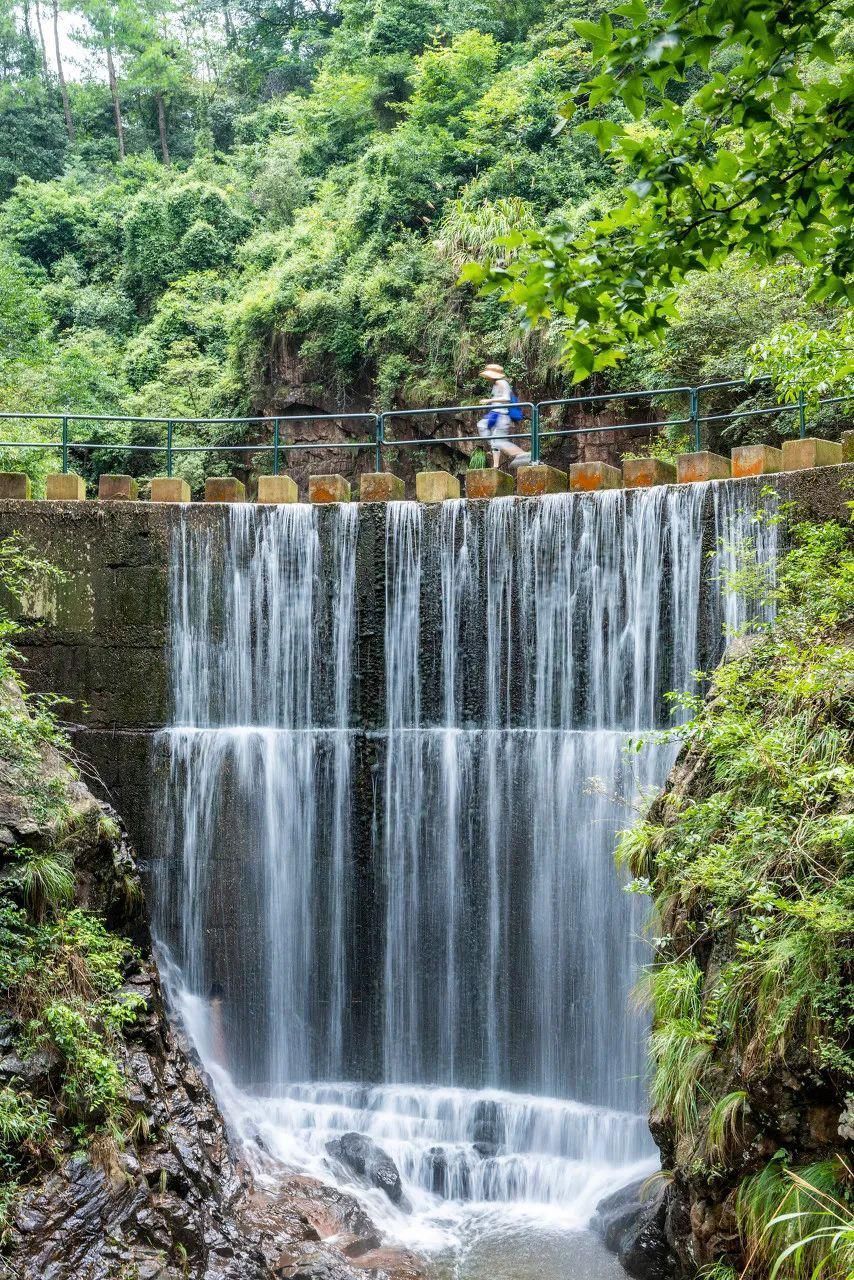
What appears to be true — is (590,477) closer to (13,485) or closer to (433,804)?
(433,804)

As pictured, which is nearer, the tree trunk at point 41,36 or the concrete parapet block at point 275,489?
the concrete parapet block at point 275,489

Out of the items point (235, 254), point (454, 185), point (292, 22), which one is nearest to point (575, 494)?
point (454, 185)

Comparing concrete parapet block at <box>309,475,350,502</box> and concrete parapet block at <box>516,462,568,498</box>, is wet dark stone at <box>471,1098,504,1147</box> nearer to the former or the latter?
concrete parapet block at <box>516,462,568,498</box>

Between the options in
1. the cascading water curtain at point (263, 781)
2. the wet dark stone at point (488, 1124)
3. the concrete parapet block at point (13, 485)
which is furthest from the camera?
the concrete parapet block at point (13, 485)

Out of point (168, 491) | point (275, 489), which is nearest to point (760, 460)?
point (275, 489)

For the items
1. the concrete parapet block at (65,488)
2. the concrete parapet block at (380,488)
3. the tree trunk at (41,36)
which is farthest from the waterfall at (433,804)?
the tree trunk at (41,36)

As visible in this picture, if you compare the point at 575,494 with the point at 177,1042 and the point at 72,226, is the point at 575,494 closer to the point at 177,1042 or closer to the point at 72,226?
the point at 177,1042

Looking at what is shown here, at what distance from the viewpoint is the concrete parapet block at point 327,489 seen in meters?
12.0

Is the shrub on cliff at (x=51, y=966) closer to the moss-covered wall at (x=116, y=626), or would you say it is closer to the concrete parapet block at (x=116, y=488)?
the moss-covered wall at (x=116, y=626)

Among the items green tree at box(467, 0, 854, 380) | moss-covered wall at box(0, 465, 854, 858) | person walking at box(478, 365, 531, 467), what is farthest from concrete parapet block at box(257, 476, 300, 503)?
green tree at box(467, 0, 854, 380)

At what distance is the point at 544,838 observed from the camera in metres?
10.6

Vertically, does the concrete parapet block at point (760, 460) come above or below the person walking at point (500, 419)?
below

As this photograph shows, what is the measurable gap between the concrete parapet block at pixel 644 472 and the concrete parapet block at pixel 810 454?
148cm

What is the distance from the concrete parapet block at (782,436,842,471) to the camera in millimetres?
9750
